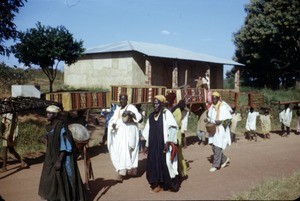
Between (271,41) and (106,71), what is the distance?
1081 centimetres

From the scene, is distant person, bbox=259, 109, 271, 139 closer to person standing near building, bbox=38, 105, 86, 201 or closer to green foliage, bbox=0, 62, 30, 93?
person standing near building, bbox=38, 105, 86, 201

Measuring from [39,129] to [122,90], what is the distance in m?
3.96

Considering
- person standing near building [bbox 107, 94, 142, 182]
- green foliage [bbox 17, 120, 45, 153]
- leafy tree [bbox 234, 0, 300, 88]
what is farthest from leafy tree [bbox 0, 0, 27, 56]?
leafy tree [bbox 234, 0, 300, 88]

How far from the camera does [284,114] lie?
14188mm

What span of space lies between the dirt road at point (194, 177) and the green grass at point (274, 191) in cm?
33

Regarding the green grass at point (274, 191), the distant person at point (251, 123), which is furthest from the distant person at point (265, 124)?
the green grass at point (274, 191)

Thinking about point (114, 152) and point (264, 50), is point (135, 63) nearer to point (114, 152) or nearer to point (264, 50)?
point (264, 50)

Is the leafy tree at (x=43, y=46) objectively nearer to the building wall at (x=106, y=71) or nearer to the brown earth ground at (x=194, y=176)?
the building wall at (x=106, y=71)

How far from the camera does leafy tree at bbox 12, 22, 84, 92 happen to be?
59.9 ft

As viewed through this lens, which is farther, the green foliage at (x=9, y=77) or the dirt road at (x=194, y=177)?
the green foliage at (x=9, y=77)

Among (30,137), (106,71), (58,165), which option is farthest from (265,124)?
(106,71)

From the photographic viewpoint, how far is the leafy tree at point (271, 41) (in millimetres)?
20328

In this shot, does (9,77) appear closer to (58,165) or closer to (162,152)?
(162,152)

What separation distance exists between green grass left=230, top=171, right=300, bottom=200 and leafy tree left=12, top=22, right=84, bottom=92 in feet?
45.6
